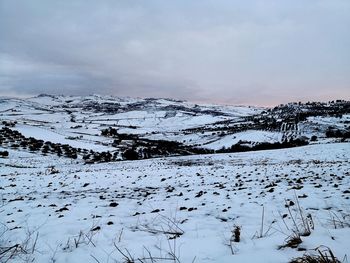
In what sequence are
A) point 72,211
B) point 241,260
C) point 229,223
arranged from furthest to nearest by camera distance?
1. point 72,211
2. point 229,223
3. point 241,260

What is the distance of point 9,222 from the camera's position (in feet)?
25.1

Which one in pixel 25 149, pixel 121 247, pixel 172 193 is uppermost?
pixel 121 247

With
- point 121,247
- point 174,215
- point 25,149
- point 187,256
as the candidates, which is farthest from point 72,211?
point 25,149

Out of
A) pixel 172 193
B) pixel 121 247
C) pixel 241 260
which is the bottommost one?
pixel 172 193

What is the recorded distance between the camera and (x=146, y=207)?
9070 millimetres

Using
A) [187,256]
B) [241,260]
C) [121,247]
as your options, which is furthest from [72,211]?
[241,260]

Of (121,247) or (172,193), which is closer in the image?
(121,247)

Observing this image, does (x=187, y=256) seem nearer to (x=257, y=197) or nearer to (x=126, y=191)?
(x=257, y=197)

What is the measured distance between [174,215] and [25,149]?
178 ft

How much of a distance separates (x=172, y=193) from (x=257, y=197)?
3.76m

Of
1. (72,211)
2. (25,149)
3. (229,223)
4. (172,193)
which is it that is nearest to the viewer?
(229,223)

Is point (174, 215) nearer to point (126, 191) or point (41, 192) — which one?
point (126, 191)

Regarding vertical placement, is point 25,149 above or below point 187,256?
below

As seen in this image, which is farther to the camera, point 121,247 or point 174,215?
point 174,215
